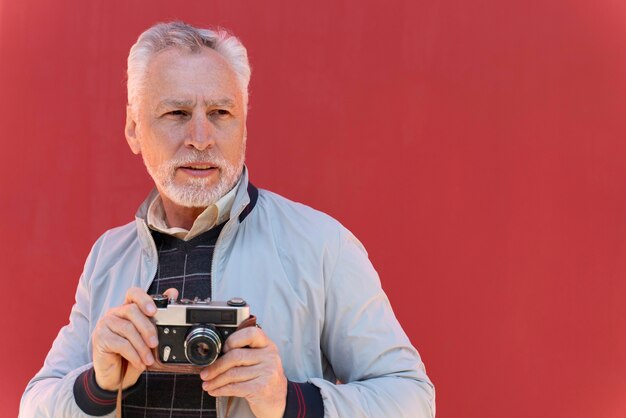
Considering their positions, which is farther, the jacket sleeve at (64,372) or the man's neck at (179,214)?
the man's neck at (179,214)

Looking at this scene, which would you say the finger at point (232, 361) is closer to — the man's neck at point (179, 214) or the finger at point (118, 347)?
the finger at point (118, 347)

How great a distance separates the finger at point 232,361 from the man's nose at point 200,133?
0.42m

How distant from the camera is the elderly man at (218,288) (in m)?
1.22

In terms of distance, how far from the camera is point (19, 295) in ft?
7.27

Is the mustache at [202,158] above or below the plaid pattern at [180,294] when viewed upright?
above

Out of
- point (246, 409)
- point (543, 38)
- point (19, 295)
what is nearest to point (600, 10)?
point (543, 38)

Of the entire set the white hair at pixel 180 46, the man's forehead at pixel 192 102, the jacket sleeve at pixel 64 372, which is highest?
the white hair at pixel 180 46

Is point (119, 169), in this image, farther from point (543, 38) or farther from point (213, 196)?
point (543, 38)

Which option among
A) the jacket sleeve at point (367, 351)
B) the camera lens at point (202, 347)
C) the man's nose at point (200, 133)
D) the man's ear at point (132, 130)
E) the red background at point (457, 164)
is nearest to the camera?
the camera lens at point (202, 347)

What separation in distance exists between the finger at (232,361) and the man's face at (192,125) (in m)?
0.35

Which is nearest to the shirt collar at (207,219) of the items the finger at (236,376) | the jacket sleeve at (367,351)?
the jacket sleeve at (367,351)

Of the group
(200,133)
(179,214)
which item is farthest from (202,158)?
(179,214)

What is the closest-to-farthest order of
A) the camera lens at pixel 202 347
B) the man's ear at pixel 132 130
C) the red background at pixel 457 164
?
1. the camera lens at pixel 202 347
2. the man's ear at pixel 132 130
3. the red background at pixel 457 164

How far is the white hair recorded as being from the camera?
150 centimetres
